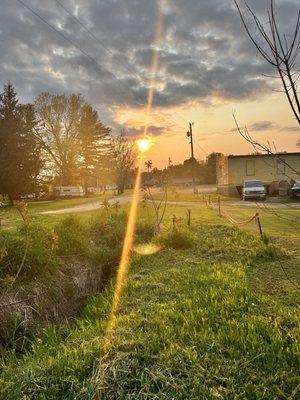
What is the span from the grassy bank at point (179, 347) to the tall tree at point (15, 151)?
2874 centimetres

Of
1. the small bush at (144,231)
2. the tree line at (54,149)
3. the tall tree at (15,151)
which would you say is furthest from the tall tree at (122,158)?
the small bush at (144,231)

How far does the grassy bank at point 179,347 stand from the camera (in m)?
3.78

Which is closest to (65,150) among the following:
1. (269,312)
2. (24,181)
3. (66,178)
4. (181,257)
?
(66,178)

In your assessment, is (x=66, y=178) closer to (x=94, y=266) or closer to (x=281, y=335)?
(x=94, y=266)

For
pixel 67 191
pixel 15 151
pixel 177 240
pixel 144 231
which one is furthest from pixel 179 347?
pixel 67 191

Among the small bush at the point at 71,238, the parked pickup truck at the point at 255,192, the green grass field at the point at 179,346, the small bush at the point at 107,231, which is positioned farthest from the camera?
the parked pickup truck at the point at 255,192

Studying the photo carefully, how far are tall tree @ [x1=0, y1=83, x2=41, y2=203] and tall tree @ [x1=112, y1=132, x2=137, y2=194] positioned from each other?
2882 cm

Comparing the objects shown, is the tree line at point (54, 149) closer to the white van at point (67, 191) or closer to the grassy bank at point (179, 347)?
the white van at point (67, 191)

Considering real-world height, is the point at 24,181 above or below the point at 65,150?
below

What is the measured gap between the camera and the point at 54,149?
57.3 meters

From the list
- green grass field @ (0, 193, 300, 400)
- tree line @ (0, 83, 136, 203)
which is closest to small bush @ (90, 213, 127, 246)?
green grass field @ (0, 193, 300, 400)

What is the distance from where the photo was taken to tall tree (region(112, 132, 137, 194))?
6550cm

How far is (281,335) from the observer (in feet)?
15.8

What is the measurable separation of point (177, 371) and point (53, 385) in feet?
3.97
